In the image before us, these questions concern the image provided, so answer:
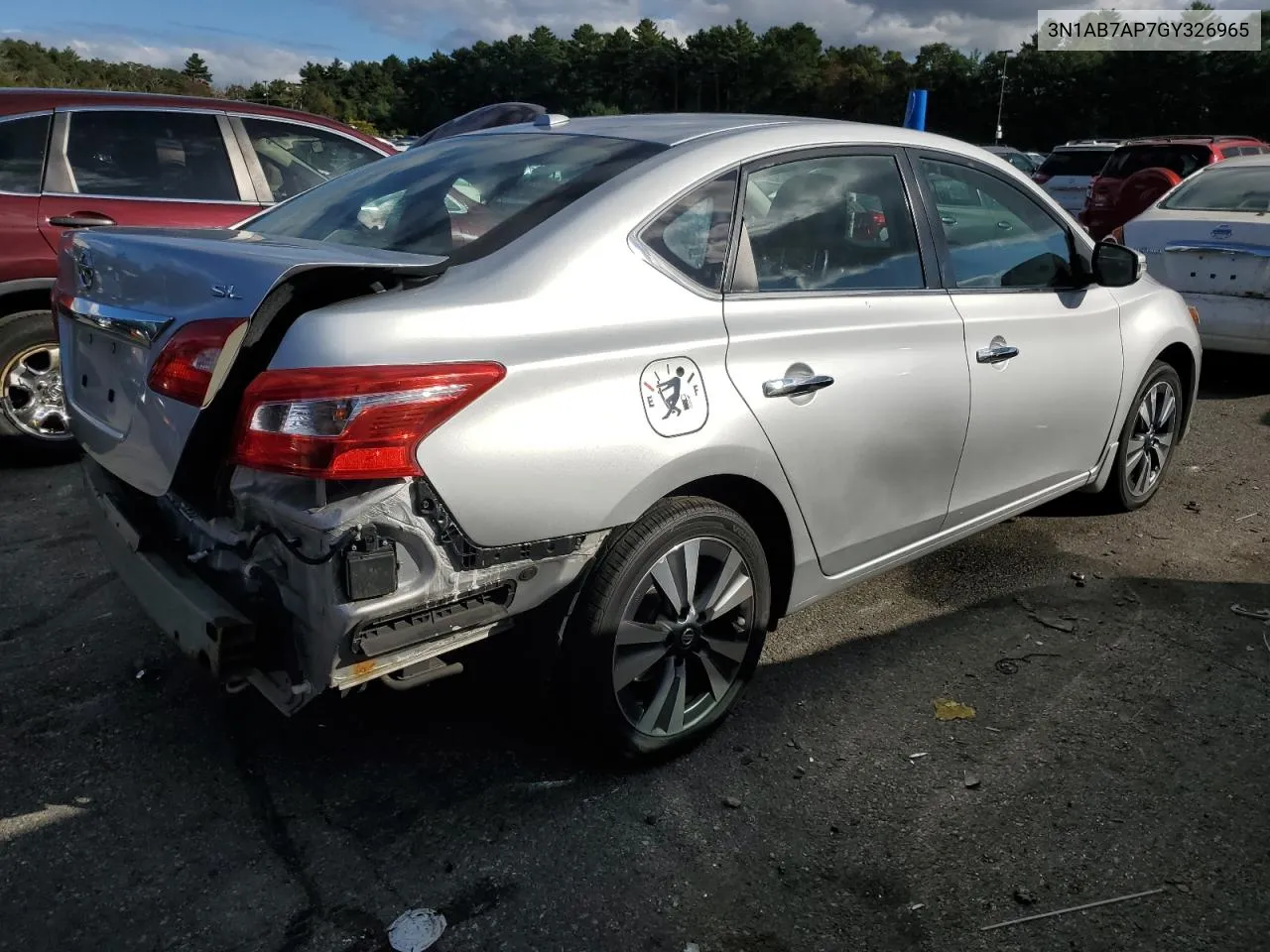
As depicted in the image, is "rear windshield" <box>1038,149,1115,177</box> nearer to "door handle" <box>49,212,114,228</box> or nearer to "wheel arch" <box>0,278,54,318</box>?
"door handle" <box>49,212,114,228</box>

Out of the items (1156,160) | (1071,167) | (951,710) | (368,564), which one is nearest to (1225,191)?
(951,710)

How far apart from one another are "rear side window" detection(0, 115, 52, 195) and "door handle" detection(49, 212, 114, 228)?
0.57 feet

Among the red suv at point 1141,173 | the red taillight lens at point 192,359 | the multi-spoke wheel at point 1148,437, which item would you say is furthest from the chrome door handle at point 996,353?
the red suv at point 1141,173

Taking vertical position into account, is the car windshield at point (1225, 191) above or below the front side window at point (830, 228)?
above

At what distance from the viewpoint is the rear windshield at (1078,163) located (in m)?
17.6

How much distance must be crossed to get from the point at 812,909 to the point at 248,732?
5.49ft

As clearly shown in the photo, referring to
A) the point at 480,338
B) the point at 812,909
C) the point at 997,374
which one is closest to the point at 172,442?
the point at 480,338

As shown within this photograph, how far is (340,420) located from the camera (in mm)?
2105

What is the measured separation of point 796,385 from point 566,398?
30.2 inches

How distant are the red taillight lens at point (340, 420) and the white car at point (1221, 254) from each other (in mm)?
6535

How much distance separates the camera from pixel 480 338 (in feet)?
7.39

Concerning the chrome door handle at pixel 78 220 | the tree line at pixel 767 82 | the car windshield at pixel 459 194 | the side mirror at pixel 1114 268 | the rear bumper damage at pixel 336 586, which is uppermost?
the tree line at pixel 767 82

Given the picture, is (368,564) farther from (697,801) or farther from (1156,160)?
(1156,160)

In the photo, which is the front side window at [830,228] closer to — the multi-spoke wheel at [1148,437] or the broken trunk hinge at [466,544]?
the broken trunk hinge at [466,544]
